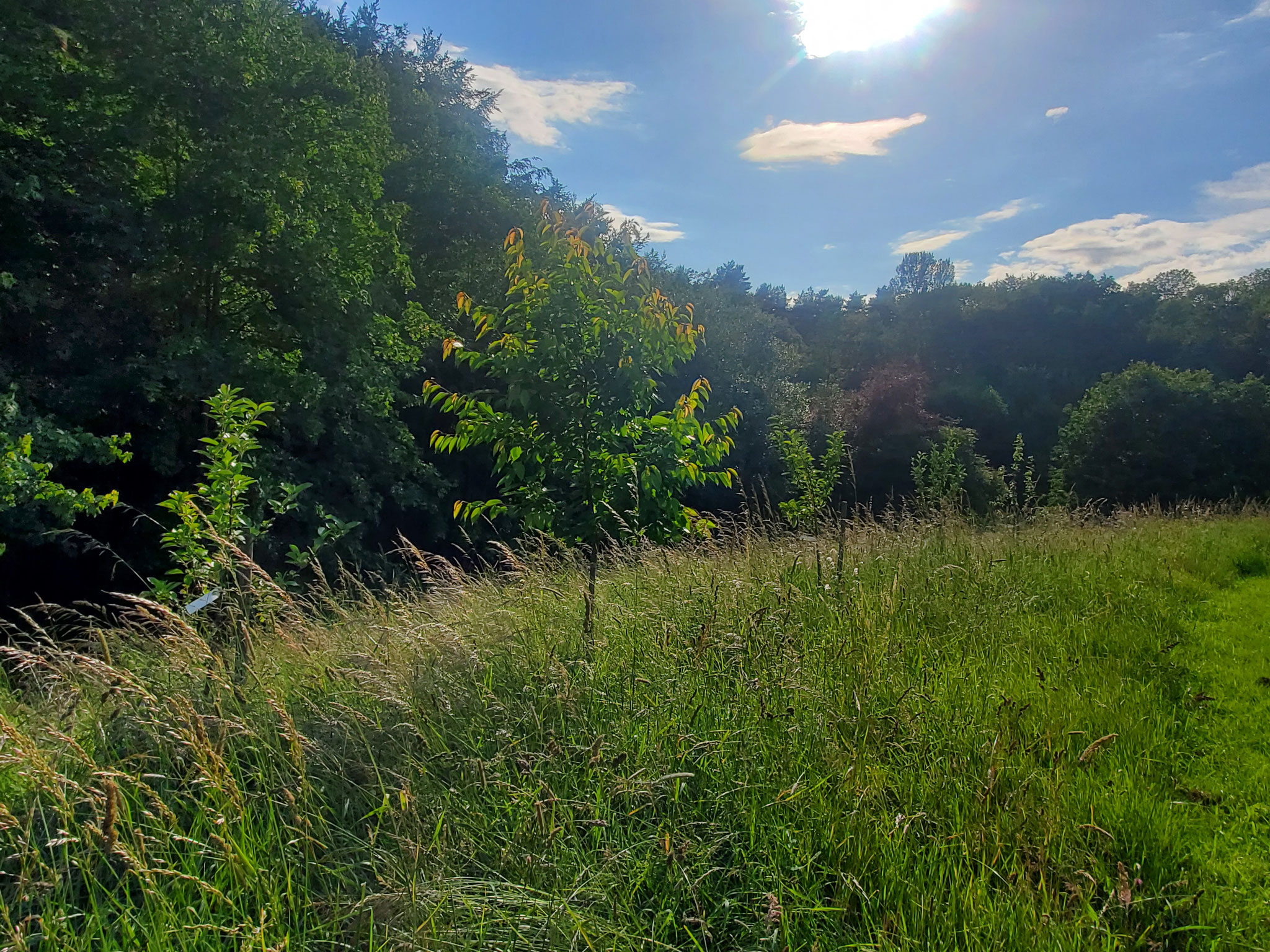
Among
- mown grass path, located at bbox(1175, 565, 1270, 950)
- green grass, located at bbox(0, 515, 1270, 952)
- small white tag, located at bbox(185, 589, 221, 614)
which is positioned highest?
small white tag, located at bbox(185, 589, 221, 614)

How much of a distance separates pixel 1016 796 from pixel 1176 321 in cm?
4692

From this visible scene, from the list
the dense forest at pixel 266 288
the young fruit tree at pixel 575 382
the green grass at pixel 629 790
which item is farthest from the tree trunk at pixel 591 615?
the dense forest at pixel 266 288

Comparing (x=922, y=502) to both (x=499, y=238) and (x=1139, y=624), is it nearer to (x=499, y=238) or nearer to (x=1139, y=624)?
(x=1139, y=624)

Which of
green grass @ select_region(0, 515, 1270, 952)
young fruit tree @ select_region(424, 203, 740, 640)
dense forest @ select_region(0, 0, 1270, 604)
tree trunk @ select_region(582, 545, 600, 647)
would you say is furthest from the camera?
dense forest @ select_region(0, 0, 1270, 604)

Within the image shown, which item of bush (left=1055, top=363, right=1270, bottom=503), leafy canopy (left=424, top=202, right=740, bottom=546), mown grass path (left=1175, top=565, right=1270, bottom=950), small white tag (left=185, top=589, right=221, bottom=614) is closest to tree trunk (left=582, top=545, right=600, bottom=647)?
leafy canopy (left=424, top=202, right=740, bottom=546)

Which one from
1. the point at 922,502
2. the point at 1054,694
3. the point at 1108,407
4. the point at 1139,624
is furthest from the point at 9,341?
the point at 1108,407

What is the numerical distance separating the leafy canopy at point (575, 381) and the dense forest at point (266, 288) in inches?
7.1

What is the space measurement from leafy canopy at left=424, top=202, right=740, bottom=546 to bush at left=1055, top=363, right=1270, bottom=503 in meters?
24.4

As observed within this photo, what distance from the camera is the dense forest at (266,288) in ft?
31.3

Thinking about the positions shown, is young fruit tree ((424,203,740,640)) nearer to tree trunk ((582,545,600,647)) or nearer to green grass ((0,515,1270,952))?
tree trunk ((582,545,600,647))

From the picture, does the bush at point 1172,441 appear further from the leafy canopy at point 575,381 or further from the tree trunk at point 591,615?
the tree trunk at point 591,615

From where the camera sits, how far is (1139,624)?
4.84m

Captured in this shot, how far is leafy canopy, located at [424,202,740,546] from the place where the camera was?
14.0ft

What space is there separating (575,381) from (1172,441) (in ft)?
90.1
